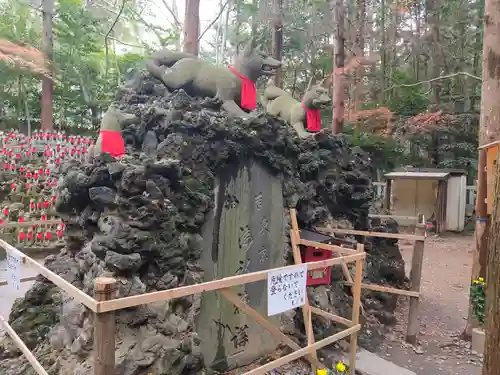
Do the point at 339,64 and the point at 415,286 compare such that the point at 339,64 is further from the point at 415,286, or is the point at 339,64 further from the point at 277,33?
the point at 415,286

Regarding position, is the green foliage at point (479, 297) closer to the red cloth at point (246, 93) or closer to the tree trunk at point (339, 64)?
the red cloth at point (246, 93)

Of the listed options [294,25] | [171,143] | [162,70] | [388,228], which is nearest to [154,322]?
[171,143]

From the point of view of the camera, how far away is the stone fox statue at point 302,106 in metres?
6.00

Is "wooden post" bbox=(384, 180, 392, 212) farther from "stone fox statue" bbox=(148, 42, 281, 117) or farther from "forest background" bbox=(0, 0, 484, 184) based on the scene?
"stone fox statue" bbox=(148, 42, 281, 117)

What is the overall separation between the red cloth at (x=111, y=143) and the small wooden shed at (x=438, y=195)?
449 inches

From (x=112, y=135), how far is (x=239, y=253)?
167 cm

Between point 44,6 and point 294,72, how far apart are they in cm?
1084

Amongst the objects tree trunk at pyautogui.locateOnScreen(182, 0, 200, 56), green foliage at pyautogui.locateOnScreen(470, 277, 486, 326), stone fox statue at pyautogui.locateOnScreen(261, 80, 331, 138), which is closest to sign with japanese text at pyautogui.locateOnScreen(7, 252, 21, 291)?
stone fox statue at pyautogui.locateOnScreen(261, 80, 331, 138)

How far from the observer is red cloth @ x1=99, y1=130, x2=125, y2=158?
3.83 meters

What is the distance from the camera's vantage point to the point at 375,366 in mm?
4684

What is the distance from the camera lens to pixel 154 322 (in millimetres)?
3406

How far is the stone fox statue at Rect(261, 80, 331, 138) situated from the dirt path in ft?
10.4

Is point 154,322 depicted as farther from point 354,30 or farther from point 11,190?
point 354,30

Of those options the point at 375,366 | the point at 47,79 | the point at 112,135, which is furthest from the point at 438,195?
the point at 47,79
